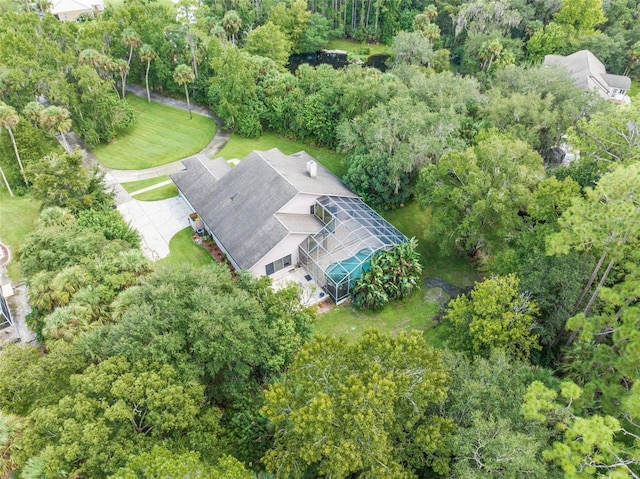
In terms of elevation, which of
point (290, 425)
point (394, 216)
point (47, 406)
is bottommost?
point (394, 216)

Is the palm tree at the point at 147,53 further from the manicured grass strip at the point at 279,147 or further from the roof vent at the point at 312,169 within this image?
the roof vent at the point at 312,169

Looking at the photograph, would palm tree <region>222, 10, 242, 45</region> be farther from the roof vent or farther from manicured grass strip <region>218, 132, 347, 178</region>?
the roof vent

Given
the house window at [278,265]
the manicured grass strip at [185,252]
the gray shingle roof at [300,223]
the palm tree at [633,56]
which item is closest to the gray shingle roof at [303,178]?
the gray shingle roof at [300,223]

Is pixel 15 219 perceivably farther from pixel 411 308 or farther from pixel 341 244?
pixel 411 308

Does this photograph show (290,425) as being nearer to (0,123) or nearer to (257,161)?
(257,161)

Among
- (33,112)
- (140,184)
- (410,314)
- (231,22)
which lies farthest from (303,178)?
(231,22)

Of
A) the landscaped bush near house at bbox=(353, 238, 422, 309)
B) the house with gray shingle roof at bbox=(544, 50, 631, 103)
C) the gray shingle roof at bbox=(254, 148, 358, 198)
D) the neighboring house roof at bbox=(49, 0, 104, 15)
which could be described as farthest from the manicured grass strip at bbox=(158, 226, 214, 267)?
the neighboring house roof at bbox=(49, 0, 104, 15)

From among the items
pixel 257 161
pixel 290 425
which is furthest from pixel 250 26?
pixel 290 425
